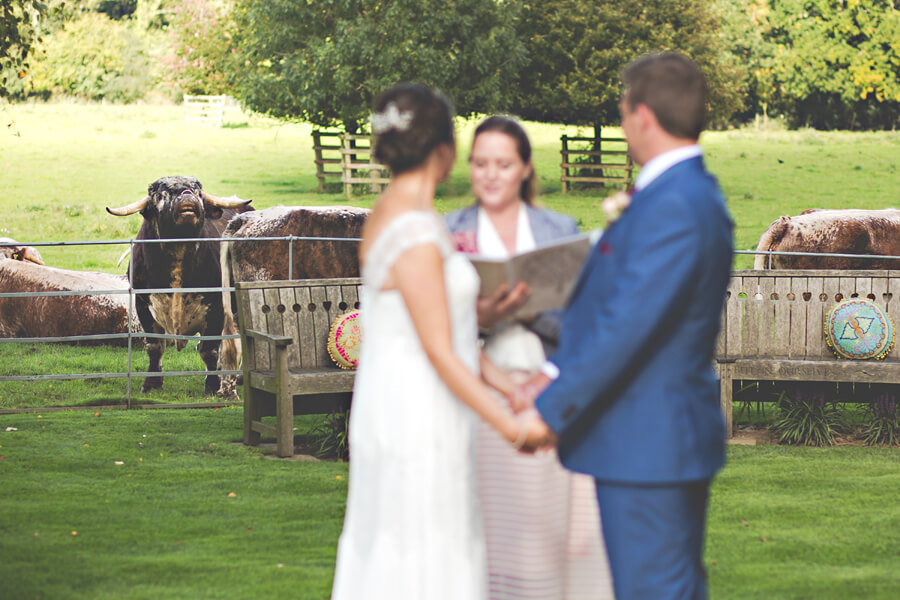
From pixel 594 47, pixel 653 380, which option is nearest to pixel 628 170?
pixel 594 47

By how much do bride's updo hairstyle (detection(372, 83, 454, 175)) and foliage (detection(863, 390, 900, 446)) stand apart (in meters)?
6.19

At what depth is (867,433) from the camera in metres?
8.54

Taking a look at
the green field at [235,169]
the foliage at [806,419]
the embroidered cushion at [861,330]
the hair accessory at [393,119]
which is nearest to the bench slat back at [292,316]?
the foliage at [806,419]

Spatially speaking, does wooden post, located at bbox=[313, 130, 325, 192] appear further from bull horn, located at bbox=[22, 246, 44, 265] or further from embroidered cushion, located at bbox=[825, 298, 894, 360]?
embroidered cushion, located at bbox=[825, 298, 894, 360]

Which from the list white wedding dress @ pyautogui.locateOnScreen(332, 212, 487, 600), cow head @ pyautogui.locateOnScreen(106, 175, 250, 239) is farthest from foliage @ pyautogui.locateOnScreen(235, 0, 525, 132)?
white wedding dress @ pyautogui.locateOnScreen(332, 212, 487, 600)

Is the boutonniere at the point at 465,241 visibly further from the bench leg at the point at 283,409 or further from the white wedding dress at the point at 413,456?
the bench leg at the point at 283,409

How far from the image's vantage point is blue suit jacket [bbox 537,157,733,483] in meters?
2.90

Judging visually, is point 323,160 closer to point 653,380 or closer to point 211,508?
point 211,508

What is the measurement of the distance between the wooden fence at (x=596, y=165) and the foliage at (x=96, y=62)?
60.4 ft

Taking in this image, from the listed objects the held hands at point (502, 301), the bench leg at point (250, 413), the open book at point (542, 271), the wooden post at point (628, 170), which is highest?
the wooden post at point (628, 170)

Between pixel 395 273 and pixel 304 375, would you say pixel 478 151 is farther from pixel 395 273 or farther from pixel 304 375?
pixel 304 375

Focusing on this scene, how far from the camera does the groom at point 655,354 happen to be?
2.91 metres

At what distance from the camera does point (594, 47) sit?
26.8 meters

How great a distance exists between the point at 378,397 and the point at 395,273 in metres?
0.39
